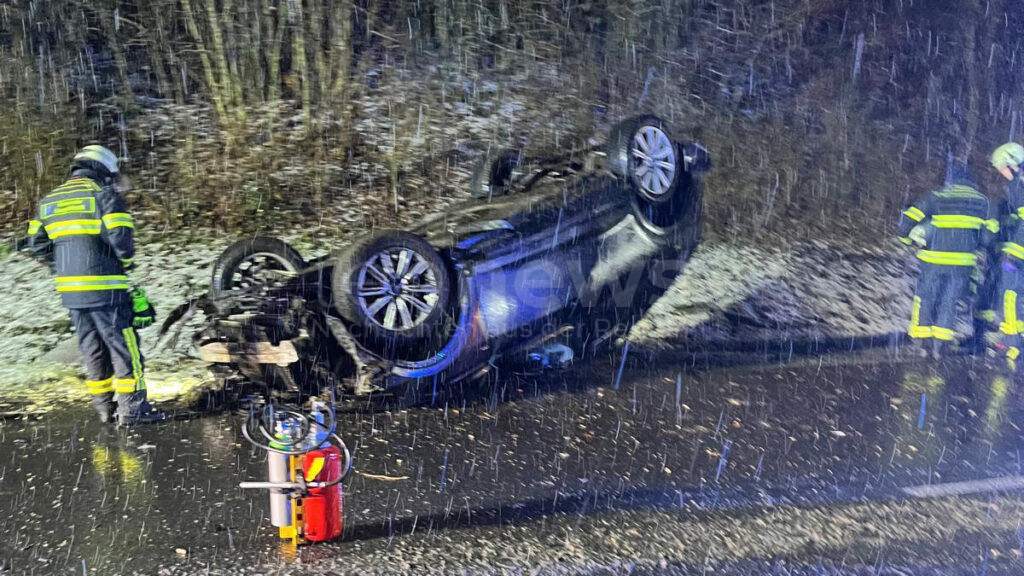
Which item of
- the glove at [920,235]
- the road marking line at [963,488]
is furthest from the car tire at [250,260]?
the glove at [920,235]

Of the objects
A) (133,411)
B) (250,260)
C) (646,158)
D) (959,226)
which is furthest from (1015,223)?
(133,411)

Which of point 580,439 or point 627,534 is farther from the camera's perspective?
point 580,439

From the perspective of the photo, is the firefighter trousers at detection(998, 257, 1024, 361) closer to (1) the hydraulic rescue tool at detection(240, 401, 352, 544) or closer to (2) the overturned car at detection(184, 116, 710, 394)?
(2) the overturned car at detection(184, 116, 710, 394)

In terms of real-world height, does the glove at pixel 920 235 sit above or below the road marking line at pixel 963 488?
above

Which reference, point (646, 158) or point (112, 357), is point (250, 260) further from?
point (646, 158)

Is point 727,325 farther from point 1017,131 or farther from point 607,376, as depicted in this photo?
point 1017,131

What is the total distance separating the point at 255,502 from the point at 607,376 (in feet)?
10.4

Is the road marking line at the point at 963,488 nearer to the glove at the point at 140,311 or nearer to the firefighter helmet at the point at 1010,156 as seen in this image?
the firefighter helmet at the point at 1010,156

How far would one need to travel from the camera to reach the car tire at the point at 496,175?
7126 millimetres

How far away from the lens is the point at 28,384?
20.5 ft

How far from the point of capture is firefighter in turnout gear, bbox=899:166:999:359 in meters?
7.32

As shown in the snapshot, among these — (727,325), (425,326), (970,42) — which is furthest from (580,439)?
(970,42)

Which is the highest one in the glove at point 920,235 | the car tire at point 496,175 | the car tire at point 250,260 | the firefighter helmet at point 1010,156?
the firefighter helmet at point 1010,156

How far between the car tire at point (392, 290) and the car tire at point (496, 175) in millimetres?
1616
